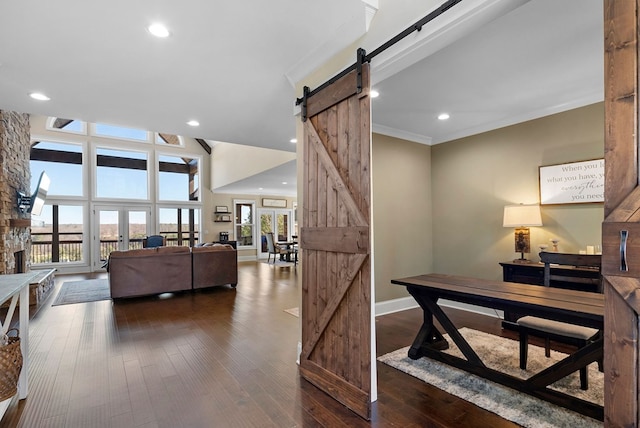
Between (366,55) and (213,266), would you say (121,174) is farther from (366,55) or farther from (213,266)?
(366,55)

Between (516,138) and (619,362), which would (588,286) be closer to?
(516,138)

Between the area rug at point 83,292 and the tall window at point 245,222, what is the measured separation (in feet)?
16.8

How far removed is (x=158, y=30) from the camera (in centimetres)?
228

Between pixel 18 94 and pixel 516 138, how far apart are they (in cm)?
558

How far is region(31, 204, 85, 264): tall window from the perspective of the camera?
29.2ft

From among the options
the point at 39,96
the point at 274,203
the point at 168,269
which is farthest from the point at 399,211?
the point at 274,203

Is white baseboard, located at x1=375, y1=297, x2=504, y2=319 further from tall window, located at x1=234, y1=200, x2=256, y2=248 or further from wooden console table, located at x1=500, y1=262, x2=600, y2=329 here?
tall window, located at x1=234, y1=200, x2=256, y2=248

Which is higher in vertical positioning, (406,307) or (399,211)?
(399,211)

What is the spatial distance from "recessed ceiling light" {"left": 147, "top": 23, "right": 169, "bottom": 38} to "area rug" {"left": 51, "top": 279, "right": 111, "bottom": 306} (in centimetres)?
485

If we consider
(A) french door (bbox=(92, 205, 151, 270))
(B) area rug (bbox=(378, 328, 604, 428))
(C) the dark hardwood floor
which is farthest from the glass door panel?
(B) area rug (bbox=(378, 328, 604, 428))

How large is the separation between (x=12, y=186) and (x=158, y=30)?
4.75 metres

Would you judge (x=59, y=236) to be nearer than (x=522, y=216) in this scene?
No

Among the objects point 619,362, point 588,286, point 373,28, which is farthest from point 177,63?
point 588,286

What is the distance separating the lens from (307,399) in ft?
7.47
